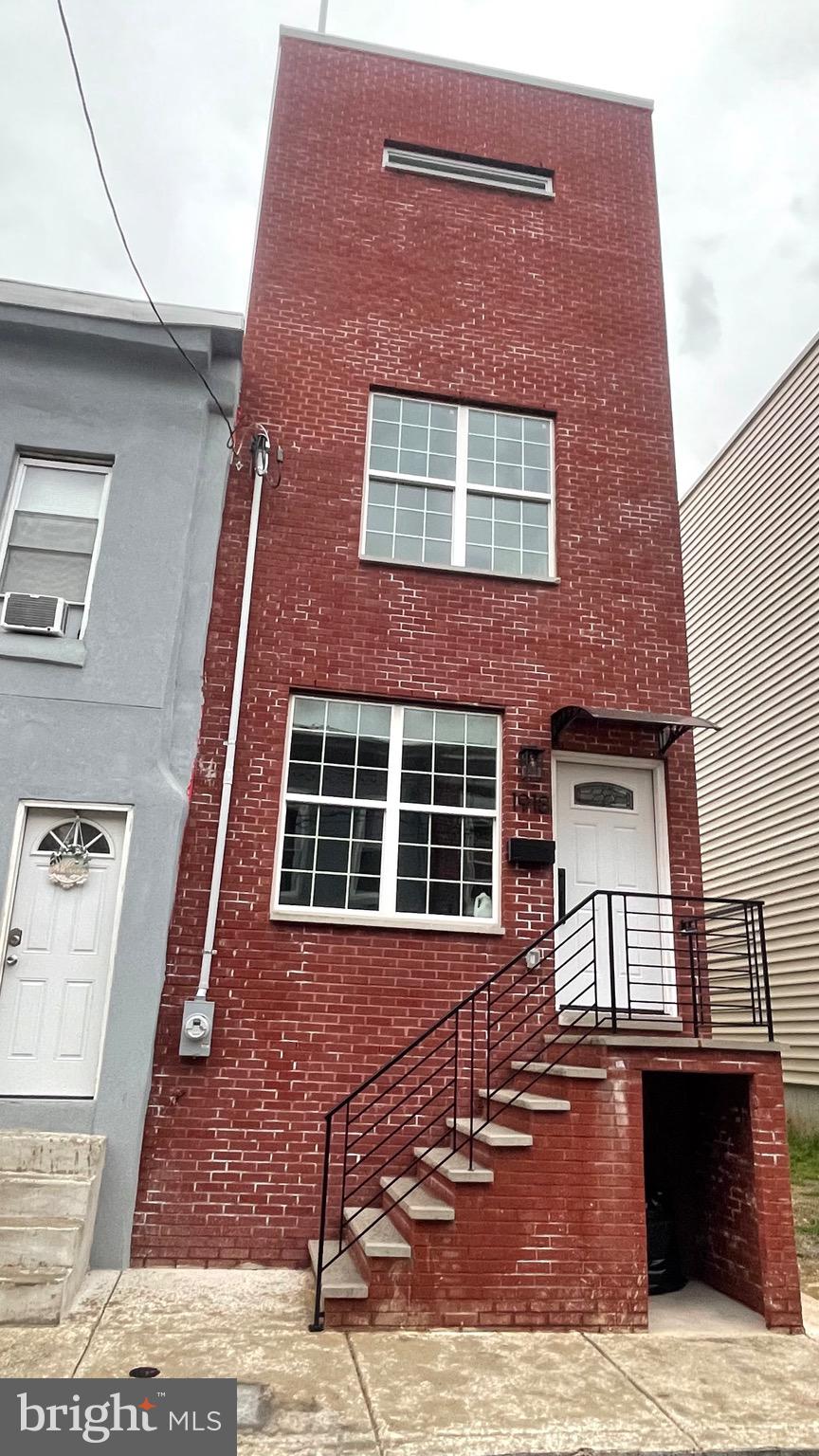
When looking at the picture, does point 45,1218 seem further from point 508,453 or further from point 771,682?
point 771,682

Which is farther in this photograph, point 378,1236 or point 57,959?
point 57,959

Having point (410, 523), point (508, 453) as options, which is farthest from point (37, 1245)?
point (508, 453)

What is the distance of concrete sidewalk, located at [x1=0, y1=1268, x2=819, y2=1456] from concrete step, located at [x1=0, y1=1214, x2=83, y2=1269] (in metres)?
0.31

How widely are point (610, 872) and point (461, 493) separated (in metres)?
3.69

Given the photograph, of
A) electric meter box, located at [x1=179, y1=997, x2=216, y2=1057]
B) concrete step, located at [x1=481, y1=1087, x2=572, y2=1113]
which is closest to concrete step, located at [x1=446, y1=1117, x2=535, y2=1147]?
concrete step, located at [x1=481, y1=1087, x2=572, y2=1113]

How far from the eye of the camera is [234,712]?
766 centimetres

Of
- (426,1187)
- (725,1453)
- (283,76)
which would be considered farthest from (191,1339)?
(283,76)

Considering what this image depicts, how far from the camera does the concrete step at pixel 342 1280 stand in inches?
212

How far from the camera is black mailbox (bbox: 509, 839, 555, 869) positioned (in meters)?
7.80

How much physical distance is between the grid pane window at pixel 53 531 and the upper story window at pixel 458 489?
2378 mm

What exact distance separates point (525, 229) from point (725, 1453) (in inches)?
398

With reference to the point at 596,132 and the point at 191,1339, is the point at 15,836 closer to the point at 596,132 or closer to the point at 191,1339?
the point at 191,1339

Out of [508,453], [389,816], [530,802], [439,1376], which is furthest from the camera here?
[508,453]

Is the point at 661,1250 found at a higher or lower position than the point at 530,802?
lower
